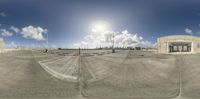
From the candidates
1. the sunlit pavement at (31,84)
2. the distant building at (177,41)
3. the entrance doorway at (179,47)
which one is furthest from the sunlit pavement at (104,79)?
the entrance doorway at (179,47)

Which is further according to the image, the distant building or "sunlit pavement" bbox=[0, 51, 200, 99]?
the distant building

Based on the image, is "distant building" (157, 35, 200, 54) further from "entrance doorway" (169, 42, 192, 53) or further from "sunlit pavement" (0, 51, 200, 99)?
"sunlit pavement" (0, 51, 200, 99)

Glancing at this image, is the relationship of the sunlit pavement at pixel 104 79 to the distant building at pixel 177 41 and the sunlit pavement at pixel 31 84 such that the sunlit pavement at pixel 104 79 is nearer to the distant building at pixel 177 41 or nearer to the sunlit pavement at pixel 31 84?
the sunlit pavement at pixel 31 84

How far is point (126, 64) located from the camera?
1517 centimetres

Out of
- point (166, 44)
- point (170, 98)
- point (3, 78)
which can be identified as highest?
point (166, 44)

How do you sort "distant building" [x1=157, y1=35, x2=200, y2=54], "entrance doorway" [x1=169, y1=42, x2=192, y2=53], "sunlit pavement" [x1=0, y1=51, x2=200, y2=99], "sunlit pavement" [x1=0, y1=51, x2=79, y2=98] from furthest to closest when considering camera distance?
"entrance doorway" [x1=169, y1=42, x2=192, y2=53]
"distant building" [x1=157, y1=35, x2=200, y2=54]
"sunlit pavement" [x1=0, y1=51, x2=200, y2=99]
"sunlit pavement" [x1=0, y1=51, x2=79, y2=98]

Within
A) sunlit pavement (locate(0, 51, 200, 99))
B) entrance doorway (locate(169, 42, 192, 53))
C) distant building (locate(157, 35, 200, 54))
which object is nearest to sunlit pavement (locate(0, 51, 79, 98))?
sunlit pavement (locate(0, 51, 200, 99))

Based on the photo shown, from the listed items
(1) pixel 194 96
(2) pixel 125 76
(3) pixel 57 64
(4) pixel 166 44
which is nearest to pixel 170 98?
(1) pixel 194 96

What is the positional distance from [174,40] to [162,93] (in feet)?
96.2

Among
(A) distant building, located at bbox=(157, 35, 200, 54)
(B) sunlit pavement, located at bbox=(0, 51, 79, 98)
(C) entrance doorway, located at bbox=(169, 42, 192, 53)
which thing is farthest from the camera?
(C) entrance doorway, located at bbox=(169, 42, 192, 53)

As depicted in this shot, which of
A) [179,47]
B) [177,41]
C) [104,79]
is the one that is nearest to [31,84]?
[104,79]

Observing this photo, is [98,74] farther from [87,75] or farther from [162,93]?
[162,93]

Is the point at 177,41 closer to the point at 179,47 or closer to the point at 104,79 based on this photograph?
the point at 179,47

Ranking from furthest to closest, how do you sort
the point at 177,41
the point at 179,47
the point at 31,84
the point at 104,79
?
1. the point at 179,47
2. the point at 177,41
3. the point at 104,79
4. the point at 31,84
